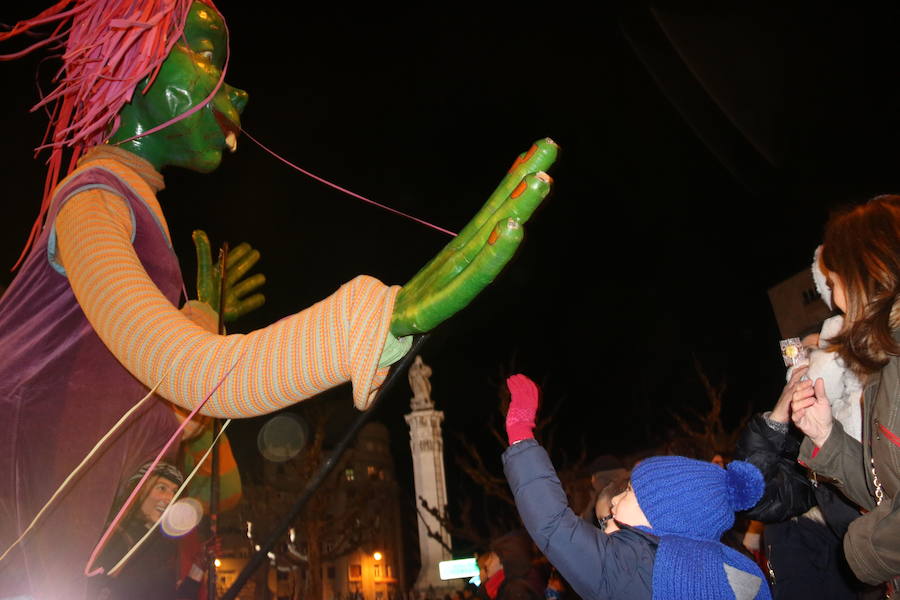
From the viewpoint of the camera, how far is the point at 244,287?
244cm

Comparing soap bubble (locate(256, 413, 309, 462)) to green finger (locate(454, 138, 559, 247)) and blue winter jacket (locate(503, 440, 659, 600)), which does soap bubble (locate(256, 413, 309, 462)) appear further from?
green finger (locate(454, 138, 559, 247))

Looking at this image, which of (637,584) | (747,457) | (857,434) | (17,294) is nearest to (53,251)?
(17,294)

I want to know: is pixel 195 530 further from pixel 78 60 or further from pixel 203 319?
pixel 78 60

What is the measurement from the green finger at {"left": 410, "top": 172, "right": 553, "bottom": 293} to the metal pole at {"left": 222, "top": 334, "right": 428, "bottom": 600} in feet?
0.41

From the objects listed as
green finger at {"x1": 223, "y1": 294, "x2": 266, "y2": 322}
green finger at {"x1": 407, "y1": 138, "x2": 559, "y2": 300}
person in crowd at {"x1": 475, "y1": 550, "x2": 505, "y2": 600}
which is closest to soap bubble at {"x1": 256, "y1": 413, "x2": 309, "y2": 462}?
person in crowd at {"x1": 475, "y1": 550, "x2": 505, "y2": 600}

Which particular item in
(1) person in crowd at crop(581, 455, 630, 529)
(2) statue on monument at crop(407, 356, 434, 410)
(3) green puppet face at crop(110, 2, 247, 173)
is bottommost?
(1) person in crowd at crop(581, 455, 630, 529)

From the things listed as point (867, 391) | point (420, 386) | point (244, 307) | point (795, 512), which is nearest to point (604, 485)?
point (795, 512)

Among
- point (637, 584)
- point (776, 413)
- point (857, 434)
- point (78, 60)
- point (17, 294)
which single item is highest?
point (78, 60)

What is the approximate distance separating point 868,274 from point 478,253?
1.47 metres

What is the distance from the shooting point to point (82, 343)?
149 cm

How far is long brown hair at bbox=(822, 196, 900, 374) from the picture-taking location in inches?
69.6

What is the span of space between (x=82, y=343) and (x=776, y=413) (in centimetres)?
249

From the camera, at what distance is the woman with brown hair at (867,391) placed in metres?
1.61

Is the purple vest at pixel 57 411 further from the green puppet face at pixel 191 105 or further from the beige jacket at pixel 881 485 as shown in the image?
the beige jacket at pixel 881 485
